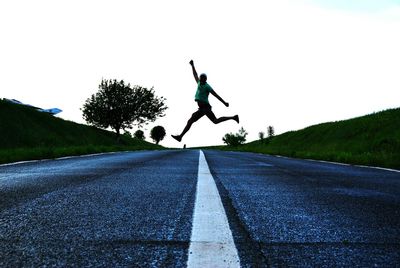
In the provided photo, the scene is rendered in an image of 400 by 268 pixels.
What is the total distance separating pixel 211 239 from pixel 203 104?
29.7 feet

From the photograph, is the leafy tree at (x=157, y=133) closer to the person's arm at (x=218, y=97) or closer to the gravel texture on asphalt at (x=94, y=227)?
the person's arm at (x=218, y=97)

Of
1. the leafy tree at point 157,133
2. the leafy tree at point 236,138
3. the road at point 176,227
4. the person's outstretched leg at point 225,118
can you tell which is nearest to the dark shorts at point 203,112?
the person's outstretched leg at point 225,118

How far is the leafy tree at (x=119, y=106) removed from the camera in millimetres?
61000

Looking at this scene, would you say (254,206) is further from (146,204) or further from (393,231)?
(393,231)

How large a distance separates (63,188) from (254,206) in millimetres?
2295

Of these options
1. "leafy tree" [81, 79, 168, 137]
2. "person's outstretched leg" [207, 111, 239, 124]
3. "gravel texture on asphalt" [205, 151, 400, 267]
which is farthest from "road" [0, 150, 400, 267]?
"leafy tree" [81, 79, 168, 137]

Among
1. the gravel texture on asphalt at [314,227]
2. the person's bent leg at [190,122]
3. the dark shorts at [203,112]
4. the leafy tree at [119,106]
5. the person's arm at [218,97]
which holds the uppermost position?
the leafy tree at [119,106]

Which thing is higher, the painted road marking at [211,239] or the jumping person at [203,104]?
the jumping person at [203,104]

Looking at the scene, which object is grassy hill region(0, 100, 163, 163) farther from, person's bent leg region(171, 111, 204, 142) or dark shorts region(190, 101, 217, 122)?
dark shorts region(190, 101, 217, 122)

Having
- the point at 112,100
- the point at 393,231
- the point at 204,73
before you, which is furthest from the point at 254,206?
the point at 112,100

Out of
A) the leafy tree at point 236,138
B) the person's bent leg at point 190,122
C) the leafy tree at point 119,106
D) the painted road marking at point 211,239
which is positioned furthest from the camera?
the leafy tree at point 236,138

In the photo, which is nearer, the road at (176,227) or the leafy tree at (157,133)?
the road at (176,227)

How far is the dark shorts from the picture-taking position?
11.1 m

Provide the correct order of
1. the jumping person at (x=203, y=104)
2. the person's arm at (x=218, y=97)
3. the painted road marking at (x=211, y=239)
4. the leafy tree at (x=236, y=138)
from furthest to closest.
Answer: the leafy tree at (x=236, y=138)
the person's arm at (x=218, y=97)
the jumping person at (x=203, y=104)
the painted road marking at (x=211, y=239)
